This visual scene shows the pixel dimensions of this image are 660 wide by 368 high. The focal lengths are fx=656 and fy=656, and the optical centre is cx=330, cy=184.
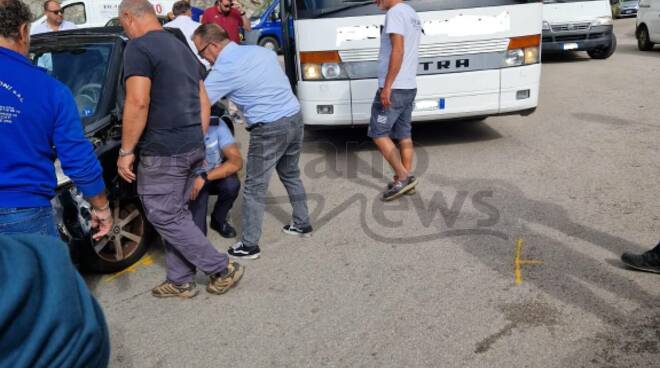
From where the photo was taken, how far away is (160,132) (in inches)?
152

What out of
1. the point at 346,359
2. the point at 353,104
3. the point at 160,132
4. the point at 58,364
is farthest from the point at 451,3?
the point at 58,364

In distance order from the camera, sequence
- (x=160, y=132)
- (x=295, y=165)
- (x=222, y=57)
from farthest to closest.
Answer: (x=295, y=165)
(x=222, y=57)
(x=160, y=132)

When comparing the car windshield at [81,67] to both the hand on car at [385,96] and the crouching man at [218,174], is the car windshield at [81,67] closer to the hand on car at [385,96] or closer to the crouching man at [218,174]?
the crouching man at [218,174]

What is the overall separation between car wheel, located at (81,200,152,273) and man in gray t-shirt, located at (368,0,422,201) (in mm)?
2265

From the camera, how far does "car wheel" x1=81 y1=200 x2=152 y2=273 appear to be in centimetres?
455

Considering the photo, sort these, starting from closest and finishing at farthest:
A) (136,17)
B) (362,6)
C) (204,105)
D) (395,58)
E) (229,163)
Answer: (136,17) < (204,105) < (229,163) < (395,58) < (362,6)

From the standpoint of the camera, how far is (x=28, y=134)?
9.31 feet

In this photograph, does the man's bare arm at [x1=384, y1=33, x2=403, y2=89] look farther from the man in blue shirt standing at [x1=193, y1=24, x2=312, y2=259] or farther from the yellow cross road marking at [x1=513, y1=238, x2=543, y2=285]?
the yellow cross road marking at [x1=513, y1=238, x2=543, y2=285]

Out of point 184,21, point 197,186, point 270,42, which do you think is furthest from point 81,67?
point 270,42

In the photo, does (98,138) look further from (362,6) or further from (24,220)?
(362,6)

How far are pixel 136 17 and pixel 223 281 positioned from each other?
174cm

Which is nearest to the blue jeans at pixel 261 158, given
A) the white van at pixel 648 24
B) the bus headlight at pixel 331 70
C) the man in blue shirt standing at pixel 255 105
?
the man in blue shirt standing at pixel 255 105

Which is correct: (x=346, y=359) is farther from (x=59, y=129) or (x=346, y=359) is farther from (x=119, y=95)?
(x=119, y=95)

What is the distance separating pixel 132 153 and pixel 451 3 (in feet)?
14.2
